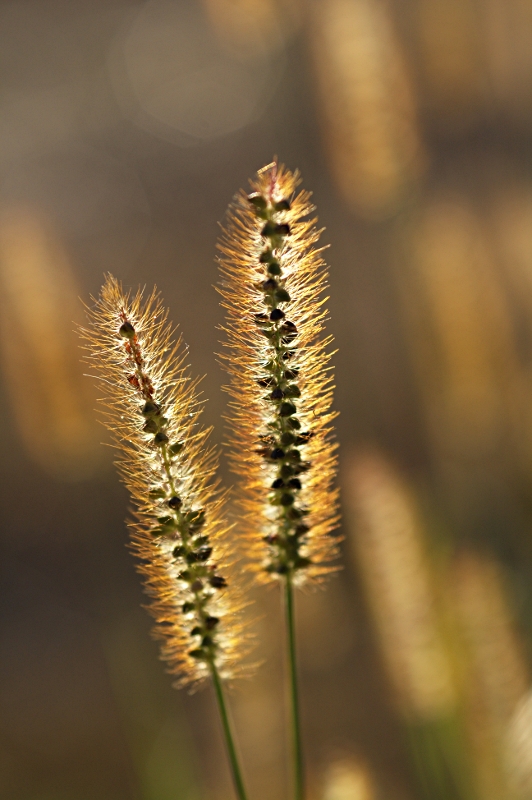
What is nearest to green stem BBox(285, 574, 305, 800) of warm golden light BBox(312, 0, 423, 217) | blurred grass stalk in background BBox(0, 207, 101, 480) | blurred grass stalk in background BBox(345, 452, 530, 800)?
blurred grass stalk in background BBox(345, 452, 530, 800)

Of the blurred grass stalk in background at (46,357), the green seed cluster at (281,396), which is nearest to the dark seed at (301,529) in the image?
the green seed cluster at (281,396)

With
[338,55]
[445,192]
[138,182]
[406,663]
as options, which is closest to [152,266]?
[138,182]

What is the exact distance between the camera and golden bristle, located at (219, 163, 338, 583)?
621 mm

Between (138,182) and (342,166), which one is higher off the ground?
(138,182)

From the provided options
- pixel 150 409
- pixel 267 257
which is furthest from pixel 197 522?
pixel 267 257

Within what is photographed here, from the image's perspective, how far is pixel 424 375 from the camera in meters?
1.85

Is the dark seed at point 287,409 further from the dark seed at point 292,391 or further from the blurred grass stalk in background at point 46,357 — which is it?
the blurred grass stalk in background at point 46,357

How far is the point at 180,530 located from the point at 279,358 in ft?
0.60

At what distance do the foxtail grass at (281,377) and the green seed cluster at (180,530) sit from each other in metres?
0.06

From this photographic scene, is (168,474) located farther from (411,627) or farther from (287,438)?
(411,627)

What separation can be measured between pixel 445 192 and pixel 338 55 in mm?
1350

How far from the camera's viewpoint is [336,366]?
2.67 m

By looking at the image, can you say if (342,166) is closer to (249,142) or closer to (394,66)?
(394,66)

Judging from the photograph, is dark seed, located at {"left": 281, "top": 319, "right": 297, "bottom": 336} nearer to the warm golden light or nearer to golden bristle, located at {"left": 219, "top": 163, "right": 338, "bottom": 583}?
golden bristle, located at {"left": 219, "top": 163, "right": 338, "bottom": 583}
